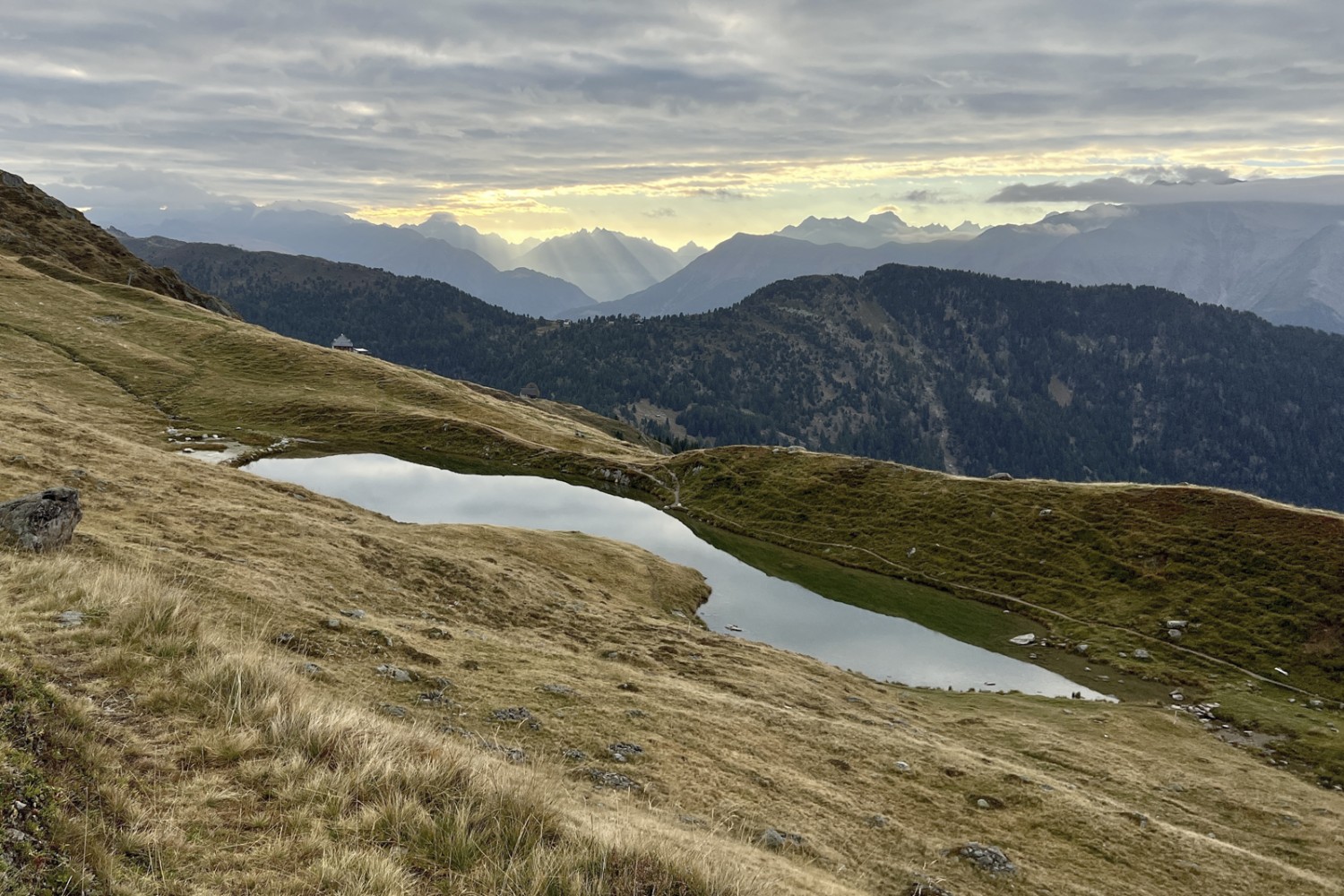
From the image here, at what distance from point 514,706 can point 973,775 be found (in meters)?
19.7

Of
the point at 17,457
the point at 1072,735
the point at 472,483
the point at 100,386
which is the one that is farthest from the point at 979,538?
the point at 100,386

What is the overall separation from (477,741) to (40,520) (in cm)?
Answer: 1431

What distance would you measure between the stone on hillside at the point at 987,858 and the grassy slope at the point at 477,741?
0.66 metres

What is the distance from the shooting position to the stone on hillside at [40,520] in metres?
19.4

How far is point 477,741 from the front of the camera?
56.1 feet

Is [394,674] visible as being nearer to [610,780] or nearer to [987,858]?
[610,780]

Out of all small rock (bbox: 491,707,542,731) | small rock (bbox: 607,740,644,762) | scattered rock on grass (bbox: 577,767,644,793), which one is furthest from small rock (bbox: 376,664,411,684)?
small rock (bbox: 607,740,644,762)

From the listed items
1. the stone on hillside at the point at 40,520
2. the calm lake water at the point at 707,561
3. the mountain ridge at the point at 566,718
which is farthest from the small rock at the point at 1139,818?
the stone on hillside at the point at 40,520

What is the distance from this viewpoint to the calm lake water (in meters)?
61.8

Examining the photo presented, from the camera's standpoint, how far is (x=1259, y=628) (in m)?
69.1

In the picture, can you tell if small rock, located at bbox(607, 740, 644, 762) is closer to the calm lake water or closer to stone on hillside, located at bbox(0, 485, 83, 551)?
stone on hillside, located at bbox(0, 485, 83, 551)

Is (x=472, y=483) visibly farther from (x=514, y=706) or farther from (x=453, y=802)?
(x=453, y=802)

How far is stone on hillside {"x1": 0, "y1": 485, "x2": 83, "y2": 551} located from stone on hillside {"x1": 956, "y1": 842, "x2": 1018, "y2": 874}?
93.5ft

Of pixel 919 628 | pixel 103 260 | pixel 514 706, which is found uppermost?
pixel 103 260
